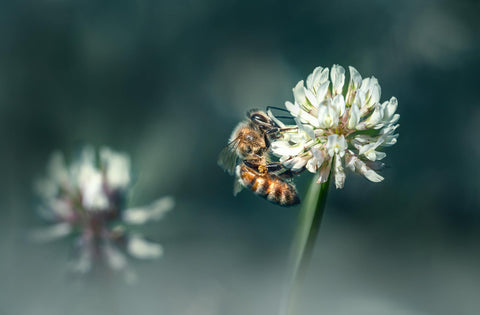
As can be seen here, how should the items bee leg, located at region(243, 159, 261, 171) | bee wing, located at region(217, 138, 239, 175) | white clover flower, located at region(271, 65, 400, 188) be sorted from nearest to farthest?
white clover flower, located at region(271, 65, 400, 188), bee leg, located at region(243, 159, 261, 171), bee wing, located at region(217, 138, 239, 175)

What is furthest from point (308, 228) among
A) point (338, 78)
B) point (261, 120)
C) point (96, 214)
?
point (96, 214)

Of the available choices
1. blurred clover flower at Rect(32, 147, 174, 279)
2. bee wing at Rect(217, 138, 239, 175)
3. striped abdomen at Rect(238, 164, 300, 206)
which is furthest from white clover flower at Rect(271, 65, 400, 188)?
blurred clover flower at Rect(32, 147, 174, 279)

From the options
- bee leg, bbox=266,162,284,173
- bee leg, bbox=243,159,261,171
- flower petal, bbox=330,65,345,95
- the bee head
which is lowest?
bee leg, bbox=243,159,261,171

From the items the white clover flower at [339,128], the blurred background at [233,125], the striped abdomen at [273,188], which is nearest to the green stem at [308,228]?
the white clover flower at [339,128]

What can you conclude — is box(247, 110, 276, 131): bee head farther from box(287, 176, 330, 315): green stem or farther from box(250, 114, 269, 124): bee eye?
box(287, 176, 330, 315): green stem

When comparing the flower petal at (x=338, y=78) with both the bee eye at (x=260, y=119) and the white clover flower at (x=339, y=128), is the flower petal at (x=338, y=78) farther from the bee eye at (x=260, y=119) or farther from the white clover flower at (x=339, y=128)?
the bee eye at (x=260, y=119)

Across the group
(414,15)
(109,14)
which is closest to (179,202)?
(109,14)

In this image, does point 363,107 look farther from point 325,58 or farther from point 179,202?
point 179,202
